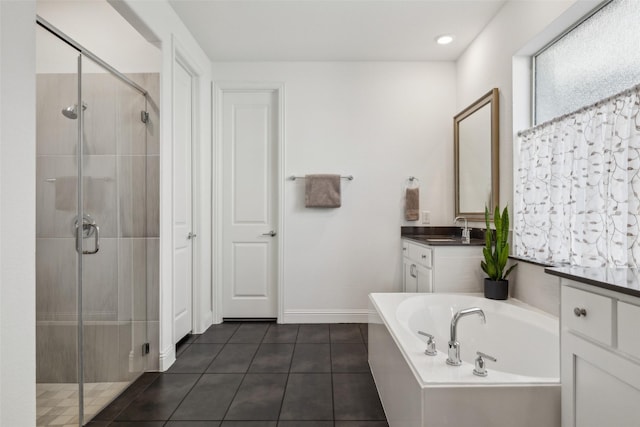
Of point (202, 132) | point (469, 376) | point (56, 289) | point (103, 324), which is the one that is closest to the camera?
point (469, 376)

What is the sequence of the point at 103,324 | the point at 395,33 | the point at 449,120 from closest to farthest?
the point at 103,324 < the point at 395,33 < the point at 449,120

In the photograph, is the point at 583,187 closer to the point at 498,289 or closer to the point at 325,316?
the point at 498,289

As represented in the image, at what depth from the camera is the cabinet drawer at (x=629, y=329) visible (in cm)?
86

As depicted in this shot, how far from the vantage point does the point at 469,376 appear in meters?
1.25

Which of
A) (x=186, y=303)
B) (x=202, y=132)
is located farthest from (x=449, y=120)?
(x=186, y=303)

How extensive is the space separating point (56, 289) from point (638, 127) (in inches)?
107

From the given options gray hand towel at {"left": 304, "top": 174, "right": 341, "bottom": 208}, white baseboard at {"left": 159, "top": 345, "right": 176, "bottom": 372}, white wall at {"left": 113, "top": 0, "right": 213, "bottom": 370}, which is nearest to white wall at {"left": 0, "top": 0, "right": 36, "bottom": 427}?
white wall at {"left": 113, "top": 0, "right": 213, "bottom": 370}

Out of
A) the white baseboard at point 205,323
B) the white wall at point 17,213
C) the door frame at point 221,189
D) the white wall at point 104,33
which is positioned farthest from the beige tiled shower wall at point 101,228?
the door frame at point 221,189

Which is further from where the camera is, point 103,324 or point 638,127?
point 103,324

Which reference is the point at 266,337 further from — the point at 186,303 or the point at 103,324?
the point at 103,324

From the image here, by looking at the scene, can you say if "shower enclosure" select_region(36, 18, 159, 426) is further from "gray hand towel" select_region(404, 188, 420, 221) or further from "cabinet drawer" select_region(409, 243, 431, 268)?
"gray hand towel" select_region(404, 188, 420, 221)

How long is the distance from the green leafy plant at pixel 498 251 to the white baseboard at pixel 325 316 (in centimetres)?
139

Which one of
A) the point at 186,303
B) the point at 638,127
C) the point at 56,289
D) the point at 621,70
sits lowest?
the point at 186,303

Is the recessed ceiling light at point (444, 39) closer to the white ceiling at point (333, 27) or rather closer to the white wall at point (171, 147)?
the white ceiling at point (333, 27)
